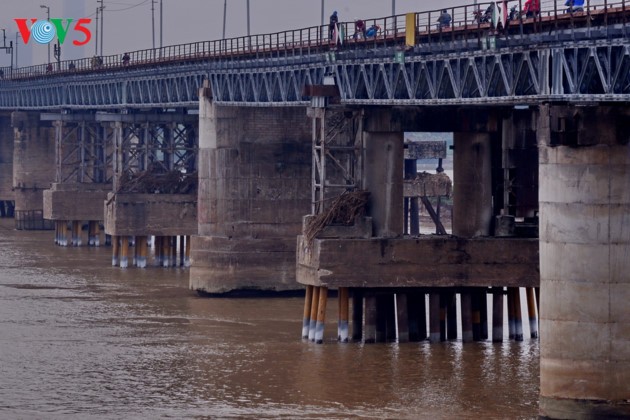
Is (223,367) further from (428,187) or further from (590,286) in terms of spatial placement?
(428,187)

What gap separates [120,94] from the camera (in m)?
102

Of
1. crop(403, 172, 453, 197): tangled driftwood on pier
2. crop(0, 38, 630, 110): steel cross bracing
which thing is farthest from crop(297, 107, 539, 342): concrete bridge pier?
crop(403, 172, 453, 197): tangled driftwood on pier

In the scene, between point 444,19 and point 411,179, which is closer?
point 444,19

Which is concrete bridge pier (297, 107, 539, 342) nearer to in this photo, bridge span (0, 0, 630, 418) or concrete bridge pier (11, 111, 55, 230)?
bridge span (0, 0, 630, 418)

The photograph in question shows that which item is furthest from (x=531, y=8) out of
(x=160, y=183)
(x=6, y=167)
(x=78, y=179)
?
(x=6, y=167)

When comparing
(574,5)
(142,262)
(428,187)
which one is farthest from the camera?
(142,262)

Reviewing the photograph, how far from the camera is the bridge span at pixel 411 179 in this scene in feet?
137

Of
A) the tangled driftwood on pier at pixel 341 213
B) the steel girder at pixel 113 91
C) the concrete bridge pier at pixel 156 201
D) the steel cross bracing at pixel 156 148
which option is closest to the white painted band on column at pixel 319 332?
the tangled driftwood on pier at pixel 341 213

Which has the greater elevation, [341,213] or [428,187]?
[428,187]

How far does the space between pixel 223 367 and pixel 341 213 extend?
7329 millimetres

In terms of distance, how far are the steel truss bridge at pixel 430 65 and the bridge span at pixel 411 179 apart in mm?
93

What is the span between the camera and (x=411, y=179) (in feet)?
304

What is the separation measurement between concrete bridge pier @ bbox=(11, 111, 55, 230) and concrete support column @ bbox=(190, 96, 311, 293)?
52.3 meters

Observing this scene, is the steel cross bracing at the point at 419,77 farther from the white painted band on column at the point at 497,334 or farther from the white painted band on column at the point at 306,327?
the white painted band on column at the point at 497,334
